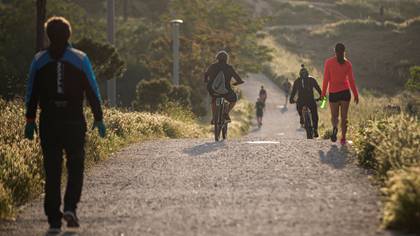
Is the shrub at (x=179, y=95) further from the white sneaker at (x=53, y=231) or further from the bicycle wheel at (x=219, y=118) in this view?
the white sneaker at (x=53, y=231)

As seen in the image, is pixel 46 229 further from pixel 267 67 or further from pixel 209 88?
pixel 267 67

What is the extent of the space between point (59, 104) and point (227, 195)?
2.41m

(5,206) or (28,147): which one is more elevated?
(28,147)

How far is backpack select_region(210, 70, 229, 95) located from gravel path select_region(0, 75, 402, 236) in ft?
10.5

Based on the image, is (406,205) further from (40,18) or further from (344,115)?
(40,18)

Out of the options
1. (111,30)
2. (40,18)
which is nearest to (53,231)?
(40,18)

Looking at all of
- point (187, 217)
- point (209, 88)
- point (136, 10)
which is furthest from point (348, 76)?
point (136, 10)

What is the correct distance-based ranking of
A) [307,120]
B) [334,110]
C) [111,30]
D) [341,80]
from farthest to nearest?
[111,30]
[307,120]
[334,110]
[341,80]

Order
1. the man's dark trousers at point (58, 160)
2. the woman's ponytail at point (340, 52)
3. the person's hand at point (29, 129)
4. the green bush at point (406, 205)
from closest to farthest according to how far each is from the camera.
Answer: the green bush at point (406, 205) < the man's dark trousers at point (58, 160) < the person's hand at point (29, 129) < the woman's ponytail at point (340, 52)

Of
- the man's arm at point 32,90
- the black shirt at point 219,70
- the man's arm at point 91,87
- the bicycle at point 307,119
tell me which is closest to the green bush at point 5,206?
the man's arm at point 32,90

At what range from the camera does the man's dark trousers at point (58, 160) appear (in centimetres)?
888

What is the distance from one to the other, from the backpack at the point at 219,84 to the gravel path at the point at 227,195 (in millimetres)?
3209

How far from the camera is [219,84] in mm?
18766

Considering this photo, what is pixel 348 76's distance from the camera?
16359mm
